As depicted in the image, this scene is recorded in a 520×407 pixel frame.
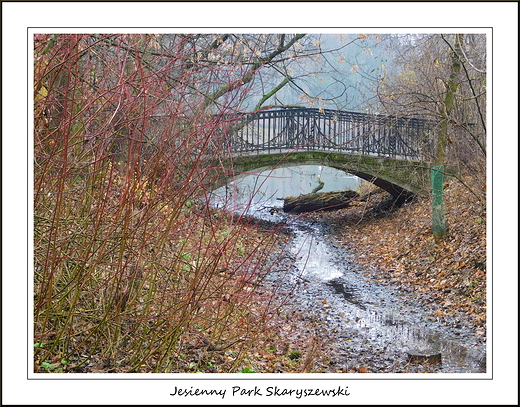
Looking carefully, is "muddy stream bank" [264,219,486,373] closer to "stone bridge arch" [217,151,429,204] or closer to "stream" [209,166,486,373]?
"stream" [209,166,486,373]

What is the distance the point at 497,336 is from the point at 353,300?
5.07 m

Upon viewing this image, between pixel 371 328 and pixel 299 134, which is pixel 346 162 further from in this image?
pixel 371 328

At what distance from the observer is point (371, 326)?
6.86 meters

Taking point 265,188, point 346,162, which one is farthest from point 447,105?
point 265,188

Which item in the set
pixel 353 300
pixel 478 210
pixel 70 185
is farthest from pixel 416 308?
pixel 70 185

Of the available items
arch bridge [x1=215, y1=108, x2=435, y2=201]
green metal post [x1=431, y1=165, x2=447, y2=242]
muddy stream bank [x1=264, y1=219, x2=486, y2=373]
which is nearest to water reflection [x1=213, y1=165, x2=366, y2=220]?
arch bridge [x1=215, y1=108, x2=435, y2=201]

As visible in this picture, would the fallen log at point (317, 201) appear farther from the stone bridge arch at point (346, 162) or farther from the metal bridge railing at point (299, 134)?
the metal bridge railing at point (299, 134)

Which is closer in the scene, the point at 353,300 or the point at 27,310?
the point at 27,310

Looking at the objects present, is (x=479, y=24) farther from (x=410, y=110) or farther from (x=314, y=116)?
(x=314, y=116)

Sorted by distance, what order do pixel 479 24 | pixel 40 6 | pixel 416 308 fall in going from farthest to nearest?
1. pixel 416 308
2. pixel 479 24
3. pixel 40 6

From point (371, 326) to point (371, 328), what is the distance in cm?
8

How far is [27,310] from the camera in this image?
279cm

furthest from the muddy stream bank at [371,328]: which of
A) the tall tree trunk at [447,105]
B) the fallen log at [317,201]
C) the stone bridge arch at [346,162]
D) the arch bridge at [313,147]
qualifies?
the fallen log at [317,201]

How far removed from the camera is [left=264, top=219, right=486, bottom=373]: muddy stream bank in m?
5.41
